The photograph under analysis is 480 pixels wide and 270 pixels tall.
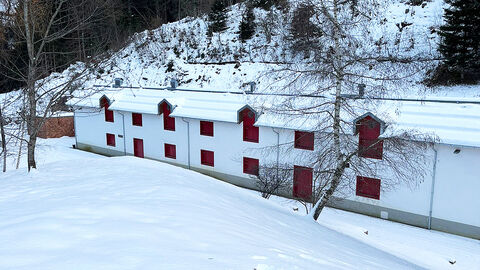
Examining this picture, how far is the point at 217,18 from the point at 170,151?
84.1 feet

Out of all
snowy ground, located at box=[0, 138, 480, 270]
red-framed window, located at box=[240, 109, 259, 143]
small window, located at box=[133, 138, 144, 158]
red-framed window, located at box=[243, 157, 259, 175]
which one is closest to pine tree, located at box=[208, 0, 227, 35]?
small window, located at box=[133, 138, 144, 158]

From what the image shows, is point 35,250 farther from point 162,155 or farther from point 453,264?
point 162,155

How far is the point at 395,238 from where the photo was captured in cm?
1541

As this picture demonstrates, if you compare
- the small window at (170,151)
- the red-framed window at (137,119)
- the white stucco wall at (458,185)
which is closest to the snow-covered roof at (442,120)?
the white stucco wall at (458,185)

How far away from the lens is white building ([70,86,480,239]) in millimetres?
15508

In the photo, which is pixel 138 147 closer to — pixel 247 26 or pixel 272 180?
A: pixel 272 180

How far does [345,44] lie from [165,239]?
9.07 meters

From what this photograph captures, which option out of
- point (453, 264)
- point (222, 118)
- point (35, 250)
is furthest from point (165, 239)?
point (222, 118)

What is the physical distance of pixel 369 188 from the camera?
59.2 feet

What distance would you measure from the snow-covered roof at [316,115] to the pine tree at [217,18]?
2160 cm

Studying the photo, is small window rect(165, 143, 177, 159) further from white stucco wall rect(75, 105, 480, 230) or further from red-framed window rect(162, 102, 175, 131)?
red-framed window rect(162, 102, 175, 131)

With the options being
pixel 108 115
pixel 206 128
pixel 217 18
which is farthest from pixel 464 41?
pixel 217 18

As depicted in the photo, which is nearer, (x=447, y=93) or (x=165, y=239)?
(x=165, y=239)

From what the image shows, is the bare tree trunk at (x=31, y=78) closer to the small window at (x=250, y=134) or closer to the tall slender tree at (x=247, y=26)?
the small window at (x=250, y=134)
